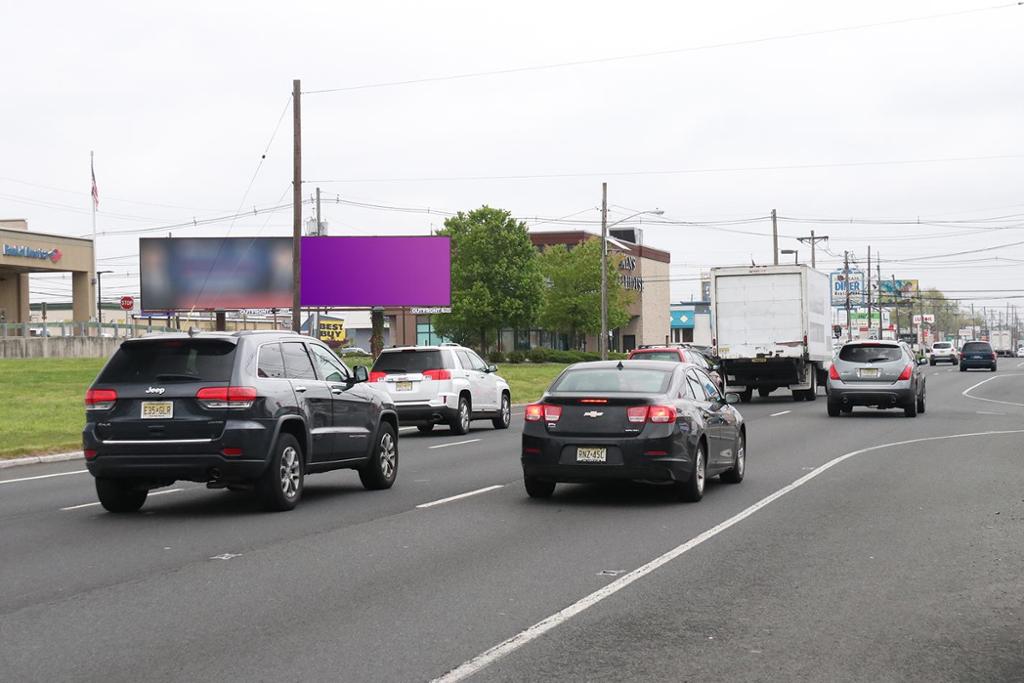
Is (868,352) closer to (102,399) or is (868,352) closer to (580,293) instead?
(102,399)

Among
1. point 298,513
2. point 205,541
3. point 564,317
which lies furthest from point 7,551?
point 564,317

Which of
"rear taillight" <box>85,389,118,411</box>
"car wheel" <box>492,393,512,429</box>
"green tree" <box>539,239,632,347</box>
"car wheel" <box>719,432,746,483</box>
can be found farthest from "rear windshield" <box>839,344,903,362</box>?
"green tree" <box>539,239,632,347</box>

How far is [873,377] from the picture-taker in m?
28.5

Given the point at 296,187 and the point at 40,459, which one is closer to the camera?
the point at 40,459

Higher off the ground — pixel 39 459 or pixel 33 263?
pixel 33 263

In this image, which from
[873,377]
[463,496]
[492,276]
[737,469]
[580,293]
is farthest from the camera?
[580,293]

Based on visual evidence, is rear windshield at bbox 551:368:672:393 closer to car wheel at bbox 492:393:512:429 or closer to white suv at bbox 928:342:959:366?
car wheel at bbox 492:393:512:429

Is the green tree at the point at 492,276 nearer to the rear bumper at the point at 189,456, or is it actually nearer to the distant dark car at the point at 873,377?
the distant dark car at the point at 873,377

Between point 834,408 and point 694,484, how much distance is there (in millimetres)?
16602

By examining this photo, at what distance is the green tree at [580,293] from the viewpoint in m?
91.8

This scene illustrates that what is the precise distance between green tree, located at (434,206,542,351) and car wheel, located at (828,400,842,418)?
51871 millimetres

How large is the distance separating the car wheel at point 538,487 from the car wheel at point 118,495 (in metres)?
3.97

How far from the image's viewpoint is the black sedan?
12.8 meters

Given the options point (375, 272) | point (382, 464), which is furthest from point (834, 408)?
point (375, 272)
